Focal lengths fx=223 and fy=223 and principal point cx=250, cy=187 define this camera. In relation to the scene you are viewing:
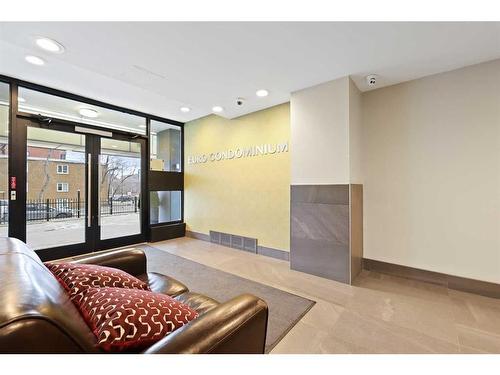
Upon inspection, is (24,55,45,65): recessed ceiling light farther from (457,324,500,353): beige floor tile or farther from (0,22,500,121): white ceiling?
(457,324,500,353): beige floor tile

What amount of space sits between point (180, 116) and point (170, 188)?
171cm

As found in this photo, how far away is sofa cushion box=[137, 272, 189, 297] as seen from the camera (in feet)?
5.69

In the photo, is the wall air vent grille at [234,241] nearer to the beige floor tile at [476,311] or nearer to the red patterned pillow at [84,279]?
the beige floor tile at [476,311]

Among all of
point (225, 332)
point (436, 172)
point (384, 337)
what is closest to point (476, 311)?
point (384, 337)

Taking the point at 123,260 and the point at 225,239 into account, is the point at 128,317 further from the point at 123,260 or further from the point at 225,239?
the point at 225,239

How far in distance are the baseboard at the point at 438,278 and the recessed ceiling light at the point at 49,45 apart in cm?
462

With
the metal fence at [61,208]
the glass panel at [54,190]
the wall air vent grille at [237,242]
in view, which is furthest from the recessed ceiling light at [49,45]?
the wall air vent grille at [237,242]

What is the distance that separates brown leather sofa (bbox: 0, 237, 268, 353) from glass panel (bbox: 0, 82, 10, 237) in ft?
8.99

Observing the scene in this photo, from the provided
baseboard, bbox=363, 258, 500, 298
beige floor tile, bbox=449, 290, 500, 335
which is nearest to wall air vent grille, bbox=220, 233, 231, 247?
baseboard, bbox=363, 258, 500, 298

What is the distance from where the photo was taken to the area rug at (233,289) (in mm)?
2043

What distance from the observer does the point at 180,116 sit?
5137mm
